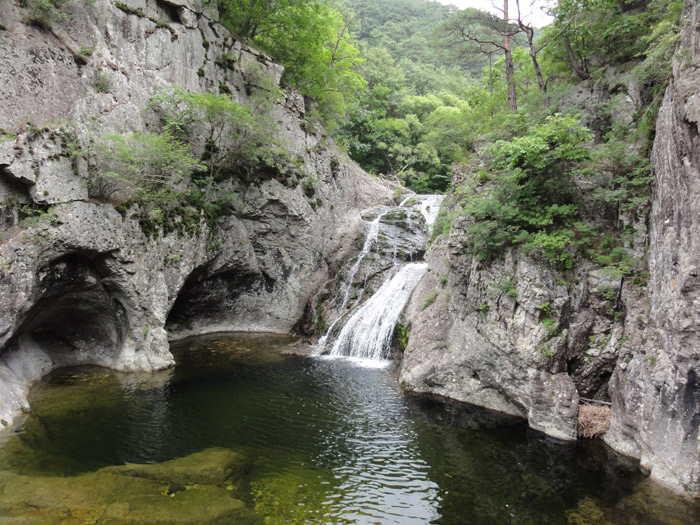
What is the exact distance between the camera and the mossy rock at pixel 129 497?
5.47 metres

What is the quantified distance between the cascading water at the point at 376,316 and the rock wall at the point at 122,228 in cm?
330

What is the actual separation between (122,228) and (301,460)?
9.05m

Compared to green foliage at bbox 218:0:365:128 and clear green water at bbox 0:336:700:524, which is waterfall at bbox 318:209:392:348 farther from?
green foliage at bbox 218:0:365:128

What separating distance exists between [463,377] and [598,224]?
216 inches

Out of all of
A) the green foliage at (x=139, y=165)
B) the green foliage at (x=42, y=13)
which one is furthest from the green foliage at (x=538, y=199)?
the green foliage at (x=42, y=13)

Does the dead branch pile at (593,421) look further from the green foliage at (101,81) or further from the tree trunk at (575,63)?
the green foliage at (101,81)

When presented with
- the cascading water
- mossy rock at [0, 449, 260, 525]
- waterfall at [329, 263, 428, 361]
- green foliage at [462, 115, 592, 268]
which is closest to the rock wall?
the cascading water

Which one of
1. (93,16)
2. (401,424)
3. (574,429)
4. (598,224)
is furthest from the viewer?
(93,16)

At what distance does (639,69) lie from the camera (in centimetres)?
1147

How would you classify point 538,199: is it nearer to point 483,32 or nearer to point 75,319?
point 483,32

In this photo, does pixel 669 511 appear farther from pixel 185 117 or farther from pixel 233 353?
pixel 185 117

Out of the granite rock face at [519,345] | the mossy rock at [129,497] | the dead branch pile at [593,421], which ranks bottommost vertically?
the mossy rock at [129,497]

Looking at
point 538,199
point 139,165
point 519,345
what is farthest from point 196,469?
point 538,199

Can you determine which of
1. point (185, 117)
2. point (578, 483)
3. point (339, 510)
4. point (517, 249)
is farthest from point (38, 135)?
point (578, 483)
